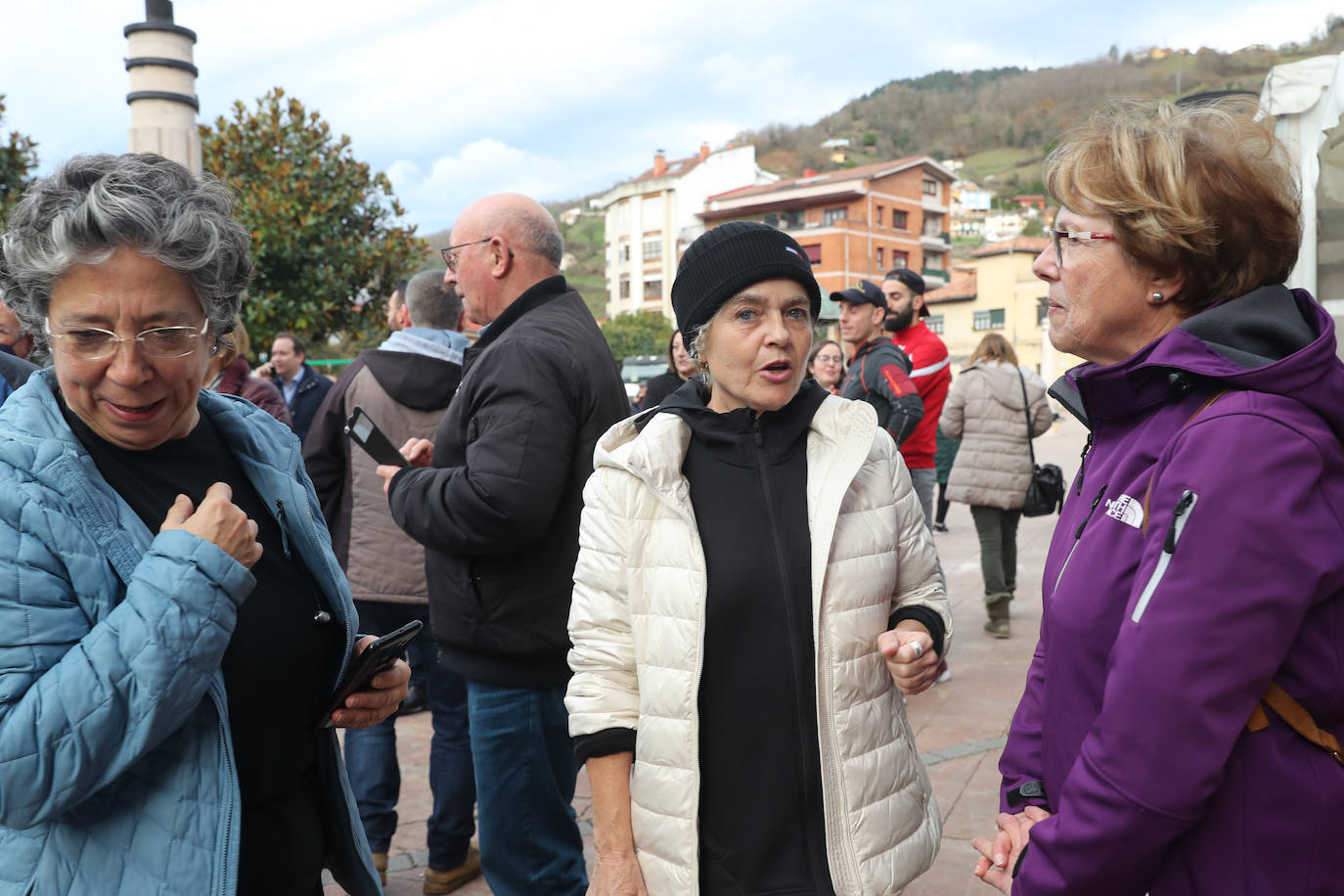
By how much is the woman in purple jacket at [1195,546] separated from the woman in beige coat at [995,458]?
4711 millimetres

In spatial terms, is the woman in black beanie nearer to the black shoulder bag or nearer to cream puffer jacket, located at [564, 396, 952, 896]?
cream puffer jacket, located at [564, 396, 952, 896]

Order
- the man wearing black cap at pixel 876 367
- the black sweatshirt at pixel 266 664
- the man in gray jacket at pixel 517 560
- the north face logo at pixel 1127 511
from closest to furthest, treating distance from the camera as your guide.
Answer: the north face logo at pixel 1127 511, the black sweatshirt at pixel 266 664, the man in gray jacket at pixel 517 560, the man wearing black cap at pixel 876 367

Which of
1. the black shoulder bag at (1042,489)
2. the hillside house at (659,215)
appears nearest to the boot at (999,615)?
the black shoulder bag at (1042,489)

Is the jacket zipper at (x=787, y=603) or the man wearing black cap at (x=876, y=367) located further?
the man wearing black cap at (x=876, y=367)

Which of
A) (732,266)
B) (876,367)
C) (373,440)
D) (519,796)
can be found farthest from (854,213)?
(732,266)

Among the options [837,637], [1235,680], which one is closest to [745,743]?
[837,637]

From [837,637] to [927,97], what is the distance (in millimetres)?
153237

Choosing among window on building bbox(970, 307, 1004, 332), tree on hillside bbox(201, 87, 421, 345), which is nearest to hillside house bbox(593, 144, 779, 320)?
window on building bbox(970, 307, 1004, 332)

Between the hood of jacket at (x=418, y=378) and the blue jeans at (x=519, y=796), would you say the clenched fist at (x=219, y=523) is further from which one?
the hood of jacket at (x=418, y=378)

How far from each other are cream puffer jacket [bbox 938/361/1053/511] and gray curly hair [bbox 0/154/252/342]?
206 inches

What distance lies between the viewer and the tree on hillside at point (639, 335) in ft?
200

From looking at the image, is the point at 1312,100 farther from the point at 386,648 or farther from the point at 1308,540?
the point at 386,648

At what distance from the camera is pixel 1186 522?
52.4 inches

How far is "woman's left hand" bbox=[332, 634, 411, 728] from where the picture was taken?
1.95 meters
